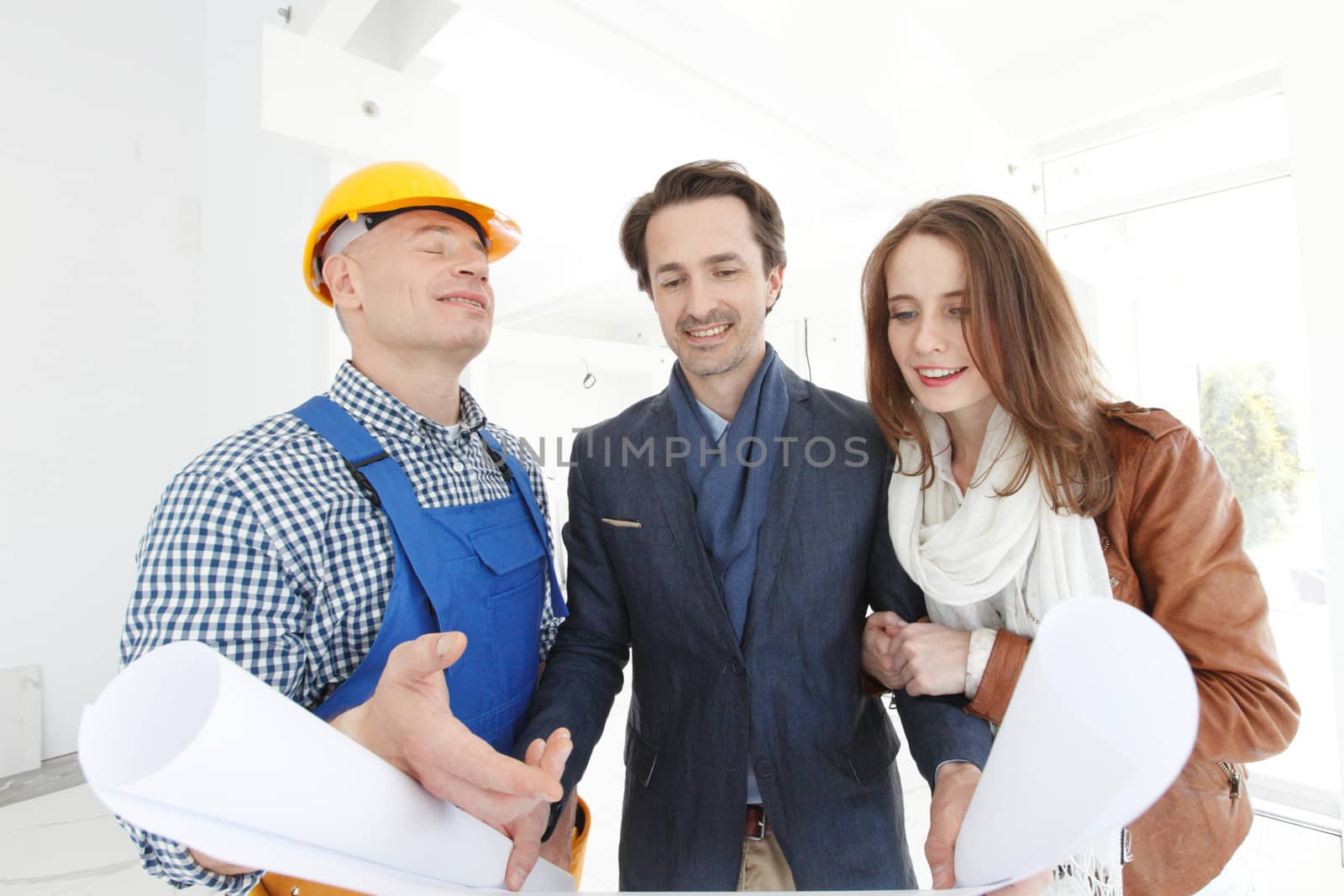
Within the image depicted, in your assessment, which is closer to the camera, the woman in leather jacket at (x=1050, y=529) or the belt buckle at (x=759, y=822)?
the woman in leather jacket at (x=1050, y=529)

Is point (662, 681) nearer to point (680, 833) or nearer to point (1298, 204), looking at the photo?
point (680, 833)

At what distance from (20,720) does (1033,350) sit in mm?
3838

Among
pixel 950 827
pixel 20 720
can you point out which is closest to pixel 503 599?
pixel 950 827

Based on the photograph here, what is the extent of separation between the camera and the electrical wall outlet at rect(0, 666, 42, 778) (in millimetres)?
2613

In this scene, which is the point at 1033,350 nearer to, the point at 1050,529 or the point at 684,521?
the point at 1050,529

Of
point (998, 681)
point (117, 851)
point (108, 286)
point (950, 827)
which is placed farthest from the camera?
point (108, 286)

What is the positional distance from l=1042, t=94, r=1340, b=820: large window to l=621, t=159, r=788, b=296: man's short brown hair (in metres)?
2.61

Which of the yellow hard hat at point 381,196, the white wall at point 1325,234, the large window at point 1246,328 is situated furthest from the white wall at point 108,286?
the large window at point 1246,328

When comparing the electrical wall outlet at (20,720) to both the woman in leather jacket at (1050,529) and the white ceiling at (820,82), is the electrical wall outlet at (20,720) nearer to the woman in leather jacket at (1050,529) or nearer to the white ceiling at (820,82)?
the white ceiling at (820,82)

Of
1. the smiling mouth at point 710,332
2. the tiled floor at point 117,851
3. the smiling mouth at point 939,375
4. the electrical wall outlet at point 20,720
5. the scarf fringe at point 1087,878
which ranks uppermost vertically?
the smiling mouth at point 710,332

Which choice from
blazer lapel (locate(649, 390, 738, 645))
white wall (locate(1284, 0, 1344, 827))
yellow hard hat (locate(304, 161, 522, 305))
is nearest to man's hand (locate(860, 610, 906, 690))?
blazer lapel (locate(649, 390, 738, 645))

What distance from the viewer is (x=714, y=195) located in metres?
1.53

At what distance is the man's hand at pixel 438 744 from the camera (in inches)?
23.8

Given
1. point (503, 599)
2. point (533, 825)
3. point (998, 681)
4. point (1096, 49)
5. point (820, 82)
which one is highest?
point (1096, 49)
